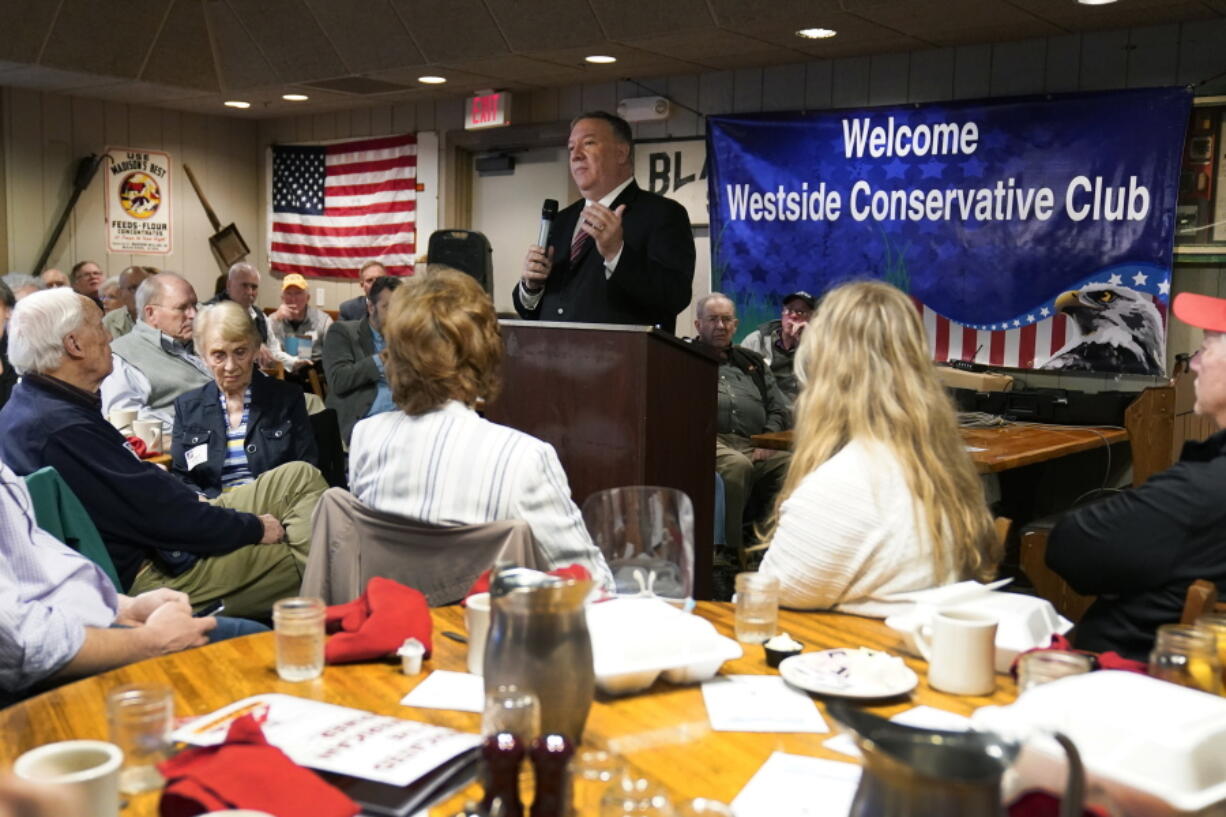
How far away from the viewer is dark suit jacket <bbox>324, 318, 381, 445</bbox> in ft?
18.6

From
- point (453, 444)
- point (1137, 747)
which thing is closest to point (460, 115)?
point (453, 444)

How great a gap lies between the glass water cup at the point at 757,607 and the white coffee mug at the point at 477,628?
0.46 metres

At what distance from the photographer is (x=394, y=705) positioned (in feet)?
4.96

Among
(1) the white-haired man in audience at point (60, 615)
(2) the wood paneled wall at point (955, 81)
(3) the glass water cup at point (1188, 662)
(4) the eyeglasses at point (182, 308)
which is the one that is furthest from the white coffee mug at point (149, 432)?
(2) the wood paneled wall at point (955, 81)

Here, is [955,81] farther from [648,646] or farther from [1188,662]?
[648,646]

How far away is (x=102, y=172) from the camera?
987 cm

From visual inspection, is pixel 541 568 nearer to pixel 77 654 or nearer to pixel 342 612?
pixel 342 612

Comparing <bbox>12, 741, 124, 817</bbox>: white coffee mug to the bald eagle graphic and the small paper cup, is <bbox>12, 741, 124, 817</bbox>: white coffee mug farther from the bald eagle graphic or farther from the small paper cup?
the bald eagle graphic

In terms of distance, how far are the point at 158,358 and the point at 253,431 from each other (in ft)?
3.71

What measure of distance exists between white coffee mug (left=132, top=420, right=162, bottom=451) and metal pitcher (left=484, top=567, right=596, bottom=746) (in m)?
3.19

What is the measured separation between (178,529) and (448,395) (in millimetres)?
1124

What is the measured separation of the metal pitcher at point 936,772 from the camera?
0.79 meters

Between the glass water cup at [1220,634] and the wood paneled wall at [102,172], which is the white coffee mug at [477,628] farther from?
the wood paneled wall at [102,172]

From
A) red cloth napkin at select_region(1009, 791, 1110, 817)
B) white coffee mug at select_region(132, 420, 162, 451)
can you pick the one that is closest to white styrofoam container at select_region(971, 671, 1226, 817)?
red cloth napkin at select_region(1009, 791, 1110, 817)
